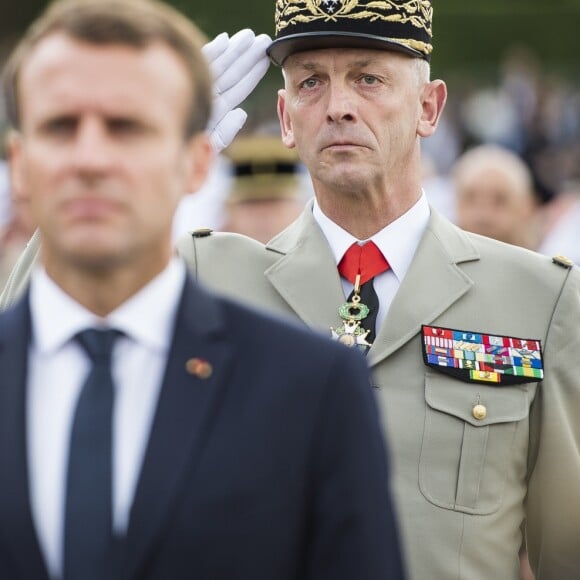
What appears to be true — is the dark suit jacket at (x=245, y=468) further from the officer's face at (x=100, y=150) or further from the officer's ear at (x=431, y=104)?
the officer's ear at (x=431, y=104)

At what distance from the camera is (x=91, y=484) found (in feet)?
8.63

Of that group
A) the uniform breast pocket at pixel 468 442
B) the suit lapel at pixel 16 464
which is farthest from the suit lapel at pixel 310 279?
the suit lapel at pixel 16 464

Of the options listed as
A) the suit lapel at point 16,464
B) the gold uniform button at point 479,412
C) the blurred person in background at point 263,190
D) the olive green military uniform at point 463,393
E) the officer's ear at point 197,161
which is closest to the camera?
the suit lapel at point 16,464

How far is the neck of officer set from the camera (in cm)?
430

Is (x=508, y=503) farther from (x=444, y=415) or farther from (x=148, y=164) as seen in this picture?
(x=148, y=164)

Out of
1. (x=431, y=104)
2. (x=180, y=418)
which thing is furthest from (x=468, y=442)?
(x=180, y=418)

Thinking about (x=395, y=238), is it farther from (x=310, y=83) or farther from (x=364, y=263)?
(x=310, y=83)

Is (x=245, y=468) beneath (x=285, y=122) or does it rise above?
beneath

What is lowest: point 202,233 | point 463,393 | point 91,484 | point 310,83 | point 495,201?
point 91,484

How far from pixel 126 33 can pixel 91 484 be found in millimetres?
705

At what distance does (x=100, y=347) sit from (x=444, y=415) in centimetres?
159

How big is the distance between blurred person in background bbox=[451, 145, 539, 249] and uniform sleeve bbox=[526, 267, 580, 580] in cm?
391

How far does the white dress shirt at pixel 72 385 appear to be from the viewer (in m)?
2.65

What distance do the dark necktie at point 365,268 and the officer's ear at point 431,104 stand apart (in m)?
0.37
